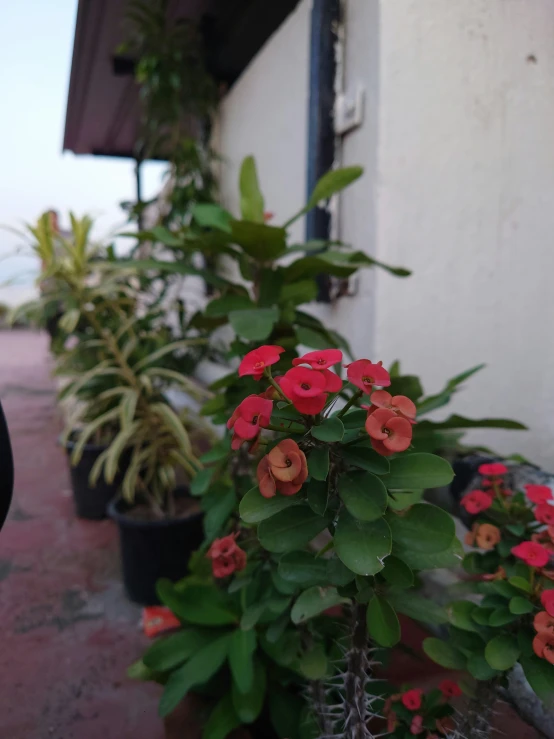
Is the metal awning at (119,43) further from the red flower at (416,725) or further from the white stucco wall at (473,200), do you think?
the red flower at (416,725)

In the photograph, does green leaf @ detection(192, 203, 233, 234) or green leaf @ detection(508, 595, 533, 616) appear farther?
green leaf @ detection(192, 203, 233, 234)

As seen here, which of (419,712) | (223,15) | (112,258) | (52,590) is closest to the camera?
(419,712)

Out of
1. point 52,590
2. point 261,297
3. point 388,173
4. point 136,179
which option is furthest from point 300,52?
point 136,179

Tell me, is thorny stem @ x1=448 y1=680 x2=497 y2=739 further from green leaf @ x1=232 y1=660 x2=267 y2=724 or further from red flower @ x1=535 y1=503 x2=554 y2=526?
green leaf @ x1=232 y1=660 x2=267 y2=724

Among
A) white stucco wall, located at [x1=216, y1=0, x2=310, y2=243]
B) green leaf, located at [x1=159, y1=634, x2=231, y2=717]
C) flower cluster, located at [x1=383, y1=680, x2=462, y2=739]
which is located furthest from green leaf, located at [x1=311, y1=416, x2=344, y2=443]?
white stucco wall, located at [x1=216, y1=0, x2=310, y2=243]

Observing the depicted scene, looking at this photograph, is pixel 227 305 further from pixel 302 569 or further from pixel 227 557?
pixel 302 569

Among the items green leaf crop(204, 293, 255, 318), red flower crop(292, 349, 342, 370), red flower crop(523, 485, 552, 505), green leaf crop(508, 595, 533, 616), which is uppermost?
red flower crop(292, 349, 342, 370)

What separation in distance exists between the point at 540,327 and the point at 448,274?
0.45 m

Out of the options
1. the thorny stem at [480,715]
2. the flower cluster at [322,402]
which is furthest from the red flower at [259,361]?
the thorny stem at [480,715]

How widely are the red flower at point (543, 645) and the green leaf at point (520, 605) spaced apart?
0.04m

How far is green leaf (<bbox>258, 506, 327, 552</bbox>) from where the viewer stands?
2.13ft

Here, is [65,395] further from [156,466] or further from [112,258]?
[112,258]

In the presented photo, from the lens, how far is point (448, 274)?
1.81 metres

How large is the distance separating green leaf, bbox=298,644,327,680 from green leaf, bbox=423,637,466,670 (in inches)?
6.6
